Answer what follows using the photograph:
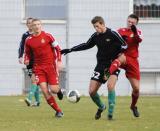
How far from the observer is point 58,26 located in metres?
32.8

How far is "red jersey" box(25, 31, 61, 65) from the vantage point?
16938 millimetres

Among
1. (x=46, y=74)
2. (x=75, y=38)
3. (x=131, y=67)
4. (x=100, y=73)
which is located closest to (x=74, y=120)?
(x=100, y=73)

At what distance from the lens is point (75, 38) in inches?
1291

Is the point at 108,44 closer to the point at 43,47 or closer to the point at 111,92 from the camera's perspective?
the point at 111,92

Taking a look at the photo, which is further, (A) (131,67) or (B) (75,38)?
(B) (75,38)

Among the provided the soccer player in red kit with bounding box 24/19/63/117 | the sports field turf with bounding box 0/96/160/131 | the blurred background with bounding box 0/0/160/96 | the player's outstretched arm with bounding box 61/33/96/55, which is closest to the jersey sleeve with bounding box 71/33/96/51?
the player's outstretched arm with bounding box 61/33/96/55

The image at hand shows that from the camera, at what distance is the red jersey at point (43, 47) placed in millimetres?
16938

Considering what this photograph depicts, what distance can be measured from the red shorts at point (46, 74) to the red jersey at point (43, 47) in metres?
0.12

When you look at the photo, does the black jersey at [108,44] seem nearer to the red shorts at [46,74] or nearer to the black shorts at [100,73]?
Answer: the black shorts at [100,73]

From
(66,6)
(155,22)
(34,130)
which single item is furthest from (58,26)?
(34,130)

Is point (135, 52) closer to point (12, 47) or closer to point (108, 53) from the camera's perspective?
point (108, 53)

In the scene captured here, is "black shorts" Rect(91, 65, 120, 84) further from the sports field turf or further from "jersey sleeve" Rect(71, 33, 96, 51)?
Result: the sports field turf

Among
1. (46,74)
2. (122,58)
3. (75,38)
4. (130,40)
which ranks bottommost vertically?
(75,38)

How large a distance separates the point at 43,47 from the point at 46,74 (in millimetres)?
543
